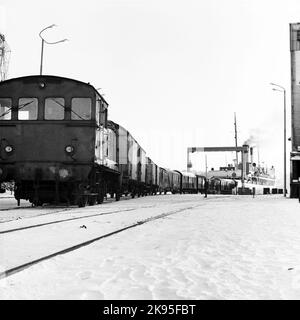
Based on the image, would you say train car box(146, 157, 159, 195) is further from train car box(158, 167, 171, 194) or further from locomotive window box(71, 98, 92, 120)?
locomotive window box(71, 98, 92, 120)

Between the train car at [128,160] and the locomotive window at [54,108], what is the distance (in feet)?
12.7

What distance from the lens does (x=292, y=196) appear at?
32.9 meters

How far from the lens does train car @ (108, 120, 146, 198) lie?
75.6 feet

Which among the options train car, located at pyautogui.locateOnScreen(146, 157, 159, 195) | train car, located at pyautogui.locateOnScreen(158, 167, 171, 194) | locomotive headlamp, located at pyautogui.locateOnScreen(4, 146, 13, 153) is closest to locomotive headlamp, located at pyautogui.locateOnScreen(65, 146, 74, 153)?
locomotive headlamp, located at pyautogui.locateOnScreen(4, 146, 13, 153)

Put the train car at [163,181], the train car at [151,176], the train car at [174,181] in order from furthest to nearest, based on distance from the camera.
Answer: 1. the train car at [174,181]
2. the train car at [163,181]
3. the train car at [151,176]

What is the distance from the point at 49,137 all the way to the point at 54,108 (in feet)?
3.22

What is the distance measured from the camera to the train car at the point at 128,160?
75.6 ft

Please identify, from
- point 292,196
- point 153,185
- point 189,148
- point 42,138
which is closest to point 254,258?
point 42,138

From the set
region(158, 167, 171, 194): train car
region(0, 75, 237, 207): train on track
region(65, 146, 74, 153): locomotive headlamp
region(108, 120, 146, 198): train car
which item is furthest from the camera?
region(158, 167, 171, 194): train car

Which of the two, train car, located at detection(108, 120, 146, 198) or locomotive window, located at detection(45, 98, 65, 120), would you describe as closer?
locomotive window, located at detection(45, 98, 65, 120)

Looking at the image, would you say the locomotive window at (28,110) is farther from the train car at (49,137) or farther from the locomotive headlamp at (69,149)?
the locomotive headlamp at (69,149)

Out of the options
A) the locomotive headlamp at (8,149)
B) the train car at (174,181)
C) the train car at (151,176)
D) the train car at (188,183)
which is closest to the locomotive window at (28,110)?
the locomotive headlamp at (8,149)
